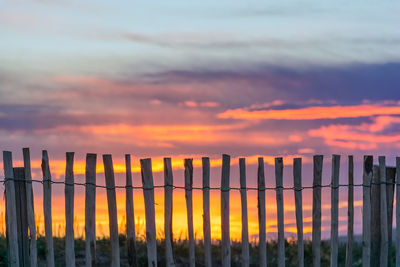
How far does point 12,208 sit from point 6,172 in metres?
0.50

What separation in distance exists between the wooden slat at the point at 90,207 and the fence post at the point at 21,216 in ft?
2.82

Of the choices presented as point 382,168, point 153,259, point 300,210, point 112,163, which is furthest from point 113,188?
point 382,168

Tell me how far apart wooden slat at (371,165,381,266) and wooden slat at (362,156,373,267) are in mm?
171

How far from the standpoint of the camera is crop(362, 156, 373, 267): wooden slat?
31.9 ft

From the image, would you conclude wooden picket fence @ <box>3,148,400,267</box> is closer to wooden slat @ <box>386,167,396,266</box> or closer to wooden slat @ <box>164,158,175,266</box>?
wooden slat @ <box>164,158,175,266</box>

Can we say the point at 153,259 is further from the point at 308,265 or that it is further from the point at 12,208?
the point at 308,265

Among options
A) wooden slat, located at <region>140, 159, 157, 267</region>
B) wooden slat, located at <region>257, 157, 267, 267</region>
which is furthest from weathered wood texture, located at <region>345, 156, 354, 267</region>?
wooden slat, located at <region>140, 159, 157, 267</region>

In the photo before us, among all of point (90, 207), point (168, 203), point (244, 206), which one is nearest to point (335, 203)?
point (244, 206)

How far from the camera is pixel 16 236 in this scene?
28.4ft

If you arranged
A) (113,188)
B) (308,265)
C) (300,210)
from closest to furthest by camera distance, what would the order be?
(113,188)
(300,210)
(308,265)

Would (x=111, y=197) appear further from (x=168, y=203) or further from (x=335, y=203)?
(x=335, y=203)

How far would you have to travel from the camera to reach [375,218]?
9.92 metres

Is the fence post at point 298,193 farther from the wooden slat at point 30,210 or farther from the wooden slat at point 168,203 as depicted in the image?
the wooden slat at point 30,210

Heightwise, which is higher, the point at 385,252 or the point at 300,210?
the point at 300,210
